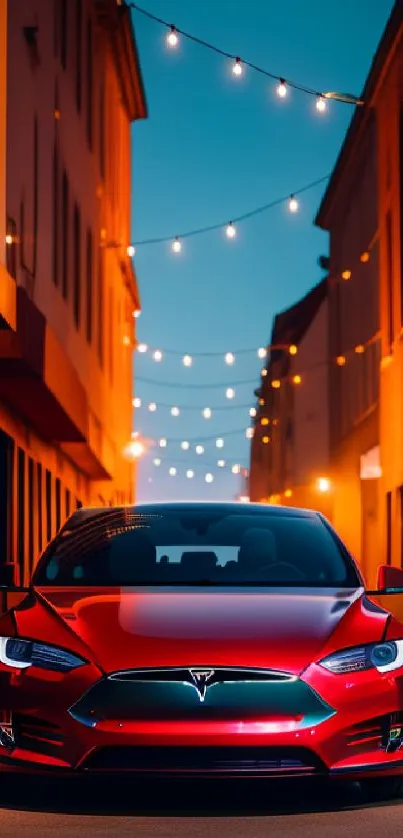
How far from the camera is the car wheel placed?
21.6ft

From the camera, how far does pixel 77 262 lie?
30203 mm

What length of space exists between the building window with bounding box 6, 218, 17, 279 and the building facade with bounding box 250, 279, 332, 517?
96.9 ft

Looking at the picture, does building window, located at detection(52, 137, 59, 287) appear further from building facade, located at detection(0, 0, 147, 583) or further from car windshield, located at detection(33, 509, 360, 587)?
car windshield, located at detection(33, 509, 360, 587)

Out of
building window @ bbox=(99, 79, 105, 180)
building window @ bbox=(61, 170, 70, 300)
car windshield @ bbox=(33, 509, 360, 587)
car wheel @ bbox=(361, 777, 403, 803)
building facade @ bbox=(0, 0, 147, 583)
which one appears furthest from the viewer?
building window @ bbox=(99, 79, 105, 180)

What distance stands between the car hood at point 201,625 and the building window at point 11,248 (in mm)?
12469

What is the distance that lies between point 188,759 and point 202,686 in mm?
274

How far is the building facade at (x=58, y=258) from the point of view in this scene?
18.8 m

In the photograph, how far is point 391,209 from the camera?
101 feet

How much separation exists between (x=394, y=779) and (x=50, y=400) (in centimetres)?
1396

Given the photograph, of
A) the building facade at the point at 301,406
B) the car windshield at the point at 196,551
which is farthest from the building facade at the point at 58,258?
the building facade at the point at 301,406

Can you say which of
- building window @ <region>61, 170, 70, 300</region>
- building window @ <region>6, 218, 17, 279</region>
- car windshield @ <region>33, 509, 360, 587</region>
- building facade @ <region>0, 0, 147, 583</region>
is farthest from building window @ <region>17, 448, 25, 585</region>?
car windshield @ <region>33, 509, 360, 587</region>

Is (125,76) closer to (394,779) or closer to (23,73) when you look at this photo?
(23,73)

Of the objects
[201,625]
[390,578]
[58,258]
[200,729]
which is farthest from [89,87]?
[200,729]

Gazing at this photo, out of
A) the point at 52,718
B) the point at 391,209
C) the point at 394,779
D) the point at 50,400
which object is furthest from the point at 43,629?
the point at 391,209
